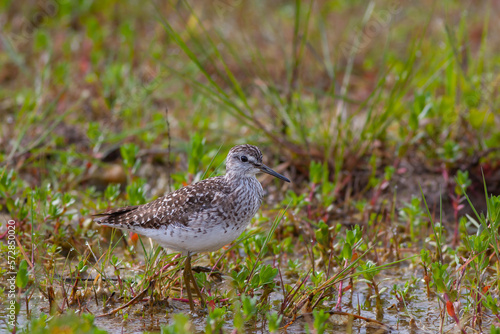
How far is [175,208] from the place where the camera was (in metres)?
4.88

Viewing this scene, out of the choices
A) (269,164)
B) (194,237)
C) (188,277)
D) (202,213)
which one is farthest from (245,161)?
(269,164)

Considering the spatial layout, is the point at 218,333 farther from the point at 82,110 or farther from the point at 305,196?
the point at 82,110

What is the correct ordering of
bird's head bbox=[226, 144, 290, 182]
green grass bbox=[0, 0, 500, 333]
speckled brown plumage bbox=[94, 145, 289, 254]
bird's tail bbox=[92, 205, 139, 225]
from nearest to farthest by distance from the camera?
green grass bbox=[0, 0, 500, 333], speckled brown plumage bbox=[94, 145, 289, 254], bird's tail bbox=[92, 205, 139, 225], bird's head bbox=[226, 144, 290, 182]

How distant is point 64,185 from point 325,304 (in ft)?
10.4

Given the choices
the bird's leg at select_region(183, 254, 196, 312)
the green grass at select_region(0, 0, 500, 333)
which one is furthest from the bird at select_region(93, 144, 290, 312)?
the green grass at select_region(0, 0, 500, 333)

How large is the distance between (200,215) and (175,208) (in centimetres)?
24

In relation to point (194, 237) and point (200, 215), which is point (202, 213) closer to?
point (200, 215)

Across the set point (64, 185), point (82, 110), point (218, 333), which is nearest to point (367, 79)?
point (82, 110)

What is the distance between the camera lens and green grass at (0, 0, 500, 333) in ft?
14.9

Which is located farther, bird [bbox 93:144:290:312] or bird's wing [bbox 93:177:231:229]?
bird's wing [bbox 93:177:231:229]

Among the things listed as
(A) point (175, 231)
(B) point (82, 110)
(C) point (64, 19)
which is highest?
(C) point (64, 19)

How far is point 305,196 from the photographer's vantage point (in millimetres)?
5996

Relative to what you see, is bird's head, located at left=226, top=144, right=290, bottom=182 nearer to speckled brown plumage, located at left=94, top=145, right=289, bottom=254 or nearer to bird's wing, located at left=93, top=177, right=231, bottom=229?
speckled brown plumage, located at left=94, top=145, right=289, bottom=254

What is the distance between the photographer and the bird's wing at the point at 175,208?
4820 mm
